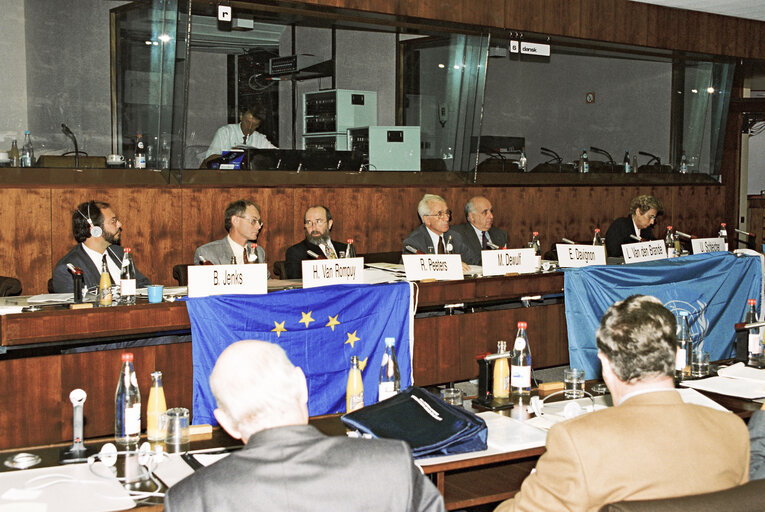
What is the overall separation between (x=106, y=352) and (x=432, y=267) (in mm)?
1863

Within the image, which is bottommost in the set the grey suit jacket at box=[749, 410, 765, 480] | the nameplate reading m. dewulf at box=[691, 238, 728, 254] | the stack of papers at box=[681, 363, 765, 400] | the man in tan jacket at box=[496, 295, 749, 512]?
the stack of papers at box=[681, 363, 765, 400]

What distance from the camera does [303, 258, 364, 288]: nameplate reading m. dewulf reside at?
411 centimetres

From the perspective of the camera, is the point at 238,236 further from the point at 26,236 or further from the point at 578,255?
the point at 578,255

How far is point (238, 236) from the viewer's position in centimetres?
526

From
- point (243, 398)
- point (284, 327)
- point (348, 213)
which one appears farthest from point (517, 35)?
point (243, 398)

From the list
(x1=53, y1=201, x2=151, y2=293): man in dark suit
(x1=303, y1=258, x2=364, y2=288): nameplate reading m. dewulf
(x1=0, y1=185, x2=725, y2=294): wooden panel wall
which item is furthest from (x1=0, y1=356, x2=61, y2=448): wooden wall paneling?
(x1=0, y1=185, x2=725, y2=294): wooden panel wall

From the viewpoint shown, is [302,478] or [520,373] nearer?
[302,478]

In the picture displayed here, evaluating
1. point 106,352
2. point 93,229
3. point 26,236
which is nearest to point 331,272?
point 106,352

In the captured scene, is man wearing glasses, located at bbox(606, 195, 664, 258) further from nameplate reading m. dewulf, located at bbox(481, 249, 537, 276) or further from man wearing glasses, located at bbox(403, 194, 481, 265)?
nameplate reading m. dewulf, located at bbox(481, 249, 537, 276)

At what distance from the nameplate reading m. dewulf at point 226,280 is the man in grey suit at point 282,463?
217 cm

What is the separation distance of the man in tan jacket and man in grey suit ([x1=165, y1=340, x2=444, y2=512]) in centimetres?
30

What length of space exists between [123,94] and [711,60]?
6.11 meters

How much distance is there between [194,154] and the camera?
28.5ft

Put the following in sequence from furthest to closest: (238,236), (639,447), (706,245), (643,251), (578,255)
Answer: (706,245), (643,251), (578,255), (238,236), (639,447)
